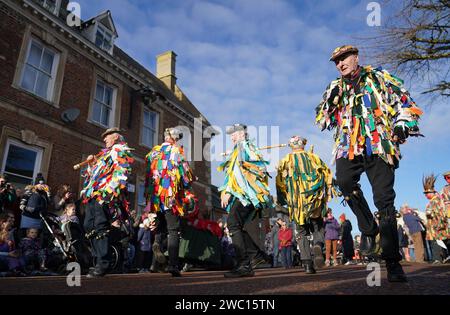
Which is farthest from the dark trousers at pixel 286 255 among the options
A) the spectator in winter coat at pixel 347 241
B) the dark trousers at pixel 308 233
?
the dark trousers at pixel 308 233

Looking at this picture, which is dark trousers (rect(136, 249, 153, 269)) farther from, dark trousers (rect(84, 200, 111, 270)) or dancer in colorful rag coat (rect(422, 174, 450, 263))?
dancer in colorful rag coat (rect(422, 174, 450, 263))

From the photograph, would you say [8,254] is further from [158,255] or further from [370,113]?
[370,113]

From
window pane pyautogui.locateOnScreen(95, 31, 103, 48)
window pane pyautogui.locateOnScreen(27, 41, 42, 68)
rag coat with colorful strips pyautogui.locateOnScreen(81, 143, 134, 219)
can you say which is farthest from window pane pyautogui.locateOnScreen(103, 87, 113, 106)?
rag coat with colorful strips pyautogui.locateOnScreen(81, 143, 134, 219)

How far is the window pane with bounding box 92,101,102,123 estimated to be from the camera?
12.5 metres

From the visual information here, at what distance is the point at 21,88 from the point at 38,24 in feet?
7.84

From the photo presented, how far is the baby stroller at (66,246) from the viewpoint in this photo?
6.16 metres

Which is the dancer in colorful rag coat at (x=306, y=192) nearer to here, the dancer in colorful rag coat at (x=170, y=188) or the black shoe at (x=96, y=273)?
the dancer in colorful rag coat at (x=170, y=188)

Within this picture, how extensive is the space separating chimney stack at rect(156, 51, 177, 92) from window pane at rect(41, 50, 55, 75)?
10371mm

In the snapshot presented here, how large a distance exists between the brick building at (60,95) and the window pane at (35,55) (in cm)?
3

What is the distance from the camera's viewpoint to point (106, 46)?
1407 centimetres

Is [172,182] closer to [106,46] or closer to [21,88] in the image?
[21,88]

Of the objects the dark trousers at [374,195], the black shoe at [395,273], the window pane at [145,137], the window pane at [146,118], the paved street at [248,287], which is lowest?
the paved street at [248,287]

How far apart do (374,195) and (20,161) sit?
9.91 m
